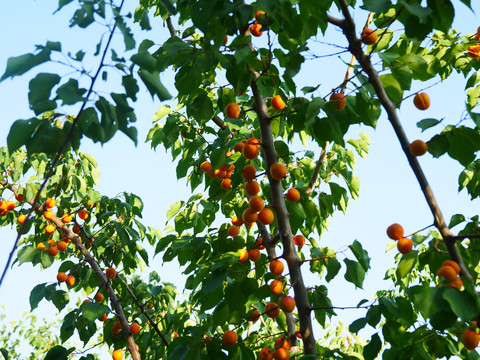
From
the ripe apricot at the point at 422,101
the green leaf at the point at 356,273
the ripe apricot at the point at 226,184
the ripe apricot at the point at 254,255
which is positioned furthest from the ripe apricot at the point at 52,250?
the ripe apricot at the point at 422,101

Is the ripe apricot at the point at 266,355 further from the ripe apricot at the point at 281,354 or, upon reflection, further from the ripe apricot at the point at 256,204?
the ripe apricot at the point at 256,204

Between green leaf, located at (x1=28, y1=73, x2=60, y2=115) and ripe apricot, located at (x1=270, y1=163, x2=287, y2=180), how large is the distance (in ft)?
3.60

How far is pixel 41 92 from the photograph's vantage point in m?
1.50

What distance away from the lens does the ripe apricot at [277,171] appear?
2274 millimetres

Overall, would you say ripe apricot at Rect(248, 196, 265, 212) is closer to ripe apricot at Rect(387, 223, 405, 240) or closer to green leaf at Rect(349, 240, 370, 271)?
green leaf at Rect(349, 240, 370, 271)

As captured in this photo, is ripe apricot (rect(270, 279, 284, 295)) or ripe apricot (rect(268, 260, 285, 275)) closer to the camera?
ripe apricot (rect(270, 279, 284, 295))

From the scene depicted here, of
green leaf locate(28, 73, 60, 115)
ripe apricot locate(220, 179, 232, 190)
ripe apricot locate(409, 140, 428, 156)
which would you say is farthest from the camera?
ripe apricot locate(220, 179, 232, 190)

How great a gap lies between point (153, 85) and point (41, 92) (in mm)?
357

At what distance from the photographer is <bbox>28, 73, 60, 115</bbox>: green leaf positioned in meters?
1.49

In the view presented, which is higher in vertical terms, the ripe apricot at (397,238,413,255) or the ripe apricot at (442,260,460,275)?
the ripe apricot at (397,238,413,255)

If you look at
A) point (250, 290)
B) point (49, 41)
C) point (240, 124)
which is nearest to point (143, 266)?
point (240, 124)

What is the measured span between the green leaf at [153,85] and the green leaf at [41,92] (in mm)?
276

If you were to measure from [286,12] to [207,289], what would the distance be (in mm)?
1189

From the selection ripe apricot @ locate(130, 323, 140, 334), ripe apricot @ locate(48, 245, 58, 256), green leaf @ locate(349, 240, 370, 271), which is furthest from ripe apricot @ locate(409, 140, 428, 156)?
ripe apricot @ locate(48, 245, 58, 256)
